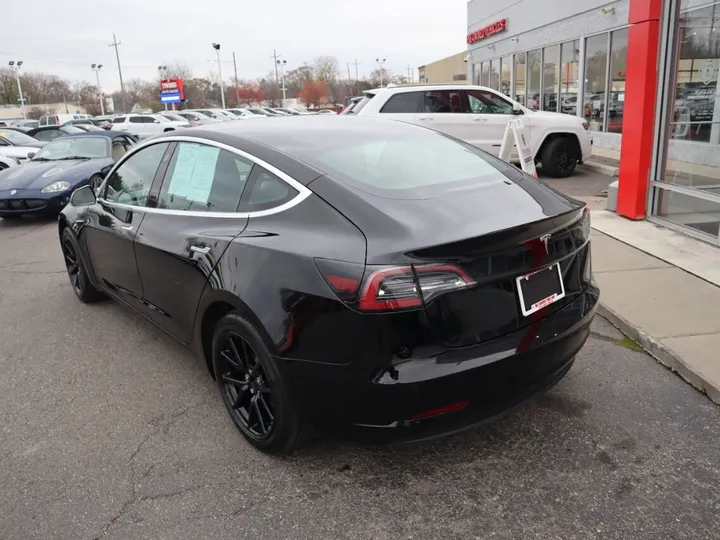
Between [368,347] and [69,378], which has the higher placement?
[368,347]

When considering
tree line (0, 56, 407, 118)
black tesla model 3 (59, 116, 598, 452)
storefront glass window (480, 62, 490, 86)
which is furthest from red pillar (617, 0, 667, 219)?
tree line (0, 56, 407, 118)

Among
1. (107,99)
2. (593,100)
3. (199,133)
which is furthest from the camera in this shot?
(107,99)

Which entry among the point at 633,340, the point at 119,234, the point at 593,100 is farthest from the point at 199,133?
the point at 593,100

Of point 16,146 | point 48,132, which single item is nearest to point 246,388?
point 16,146

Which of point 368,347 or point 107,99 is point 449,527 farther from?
point 107,99

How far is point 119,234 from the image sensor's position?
4059 mm

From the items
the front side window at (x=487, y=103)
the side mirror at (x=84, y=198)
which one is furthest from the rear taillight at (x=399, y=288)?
the front side window at (x=487, y=103)

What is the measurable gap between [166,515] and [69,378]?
5.91 ft

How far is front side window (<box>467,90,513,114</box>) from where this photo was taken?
11.5 meters

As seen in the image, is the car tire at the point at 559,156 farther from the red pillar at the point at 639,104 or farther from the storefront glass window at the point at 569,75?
the storefront glass window at the point at 569,75

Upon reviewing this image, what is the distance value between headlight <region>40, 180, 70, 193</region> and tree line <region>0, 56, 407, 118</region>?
82364 mm

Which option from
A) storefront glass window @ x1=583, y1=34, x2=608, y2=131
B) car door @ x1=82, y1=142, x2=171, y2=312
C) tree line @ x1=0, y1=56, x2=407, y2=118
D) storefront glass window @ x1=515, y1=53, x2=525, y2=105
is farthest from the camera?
tree line @ x1=0, y1=56, x2=407, y2=118

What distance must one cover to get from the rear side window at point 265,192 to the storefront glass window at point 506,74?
21.0 metres

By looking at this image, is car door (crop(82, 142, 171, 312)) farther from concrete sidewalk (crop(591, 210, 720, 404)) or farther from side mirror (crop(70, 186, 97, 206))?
concrete sidewalk (crop(591, 210, 720, 404))
